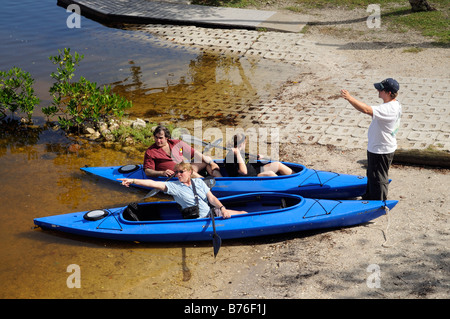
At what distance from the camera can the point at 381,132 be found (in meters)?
6.79

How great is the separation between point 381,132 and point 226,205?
2.61 metres

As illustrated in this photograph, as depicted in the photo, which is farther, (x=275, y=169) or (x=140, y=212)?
(x=275, y=169)

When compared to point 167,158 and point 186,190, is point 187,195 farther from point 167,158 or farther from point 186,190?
point 167,158

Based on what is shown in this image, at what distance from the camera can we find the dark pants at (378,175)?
6.98 metres

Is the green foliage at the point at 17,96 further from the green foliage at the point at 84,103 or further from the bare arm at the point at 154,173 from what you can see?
the bare arm at the point at 154,173

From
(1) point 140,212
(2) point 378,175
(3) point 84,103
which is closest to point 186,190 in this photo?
(1) point 140,212

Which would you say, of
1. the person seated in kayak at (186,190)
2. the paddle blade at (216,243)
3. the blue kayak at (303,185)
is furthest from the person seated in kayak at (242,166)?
the paddle blade at (216,243)

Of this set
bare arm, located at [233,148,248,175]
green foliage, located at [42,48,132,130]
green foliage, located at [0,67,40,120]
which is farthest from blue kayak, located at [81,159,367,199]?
green foliage, located at [0,67,40,120]

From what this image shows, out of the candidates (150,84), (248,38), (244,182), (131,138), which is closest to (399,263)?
(244,182)

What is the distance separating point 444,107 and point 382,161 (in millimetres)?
4621

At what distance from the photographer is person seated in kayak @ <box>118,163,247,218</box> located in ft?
23.2

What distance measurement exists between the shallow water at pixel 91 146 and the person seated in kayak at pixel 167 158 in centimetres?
77
